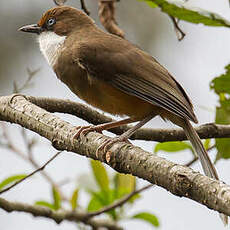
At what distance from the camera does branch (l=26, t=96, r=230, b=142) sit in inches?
143

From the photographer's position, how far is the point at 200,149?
3.72 m

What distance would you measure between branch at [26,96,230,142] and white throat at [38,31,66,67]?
0.51 m

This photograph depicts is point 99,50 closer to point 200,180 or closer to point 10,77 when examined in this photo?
point 200,180

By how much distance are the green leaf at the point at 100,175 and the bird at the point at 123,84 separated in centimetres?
57

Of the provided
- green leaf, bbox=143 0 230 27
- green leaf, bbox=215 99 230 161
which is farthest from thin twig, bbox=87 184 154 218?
green leaf, bbox=143 0 230 27

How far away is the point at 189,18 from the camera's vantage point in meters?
2.56

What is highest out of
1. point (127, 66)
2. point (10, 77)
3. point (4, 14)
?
point (127, 66)

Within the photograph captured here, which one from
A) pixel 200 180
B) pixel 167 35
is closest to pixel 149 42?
pixel 167 35

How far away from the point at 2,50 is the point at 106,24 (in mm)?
5045

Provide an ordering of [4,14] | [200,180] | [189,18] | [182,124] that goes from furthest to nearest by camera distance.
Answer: [4,14]
[182,124]
[189,18]
[200,180]

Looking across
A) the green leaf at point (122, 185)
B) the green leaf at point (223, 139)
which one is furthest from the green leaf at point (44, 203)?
the green leaf at point (223, 139)

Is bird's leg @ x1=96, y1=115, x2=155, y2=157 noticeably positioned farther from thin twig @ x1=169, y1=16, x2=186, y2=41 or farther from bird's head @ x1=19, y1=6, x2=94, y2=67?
bird's head @ x1=19, y1=6, x2=94, y2=67

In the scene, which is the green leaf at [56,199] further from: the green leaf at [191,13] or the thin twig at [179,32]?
the green leaf at [191,13]

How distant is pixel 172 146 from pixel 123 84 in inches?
24.0
